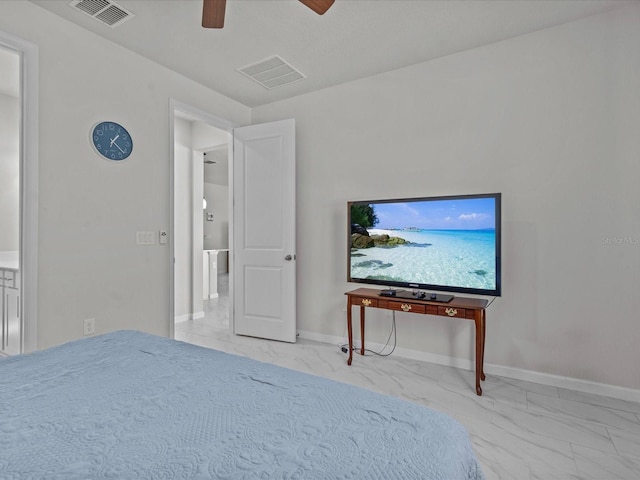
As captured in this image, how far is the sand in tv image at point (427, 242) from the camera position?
2656 mm

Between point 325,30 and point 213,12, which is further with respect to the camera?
point 325,30

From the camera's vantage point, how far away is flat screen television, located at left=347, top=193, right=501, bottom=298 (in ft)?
8.65

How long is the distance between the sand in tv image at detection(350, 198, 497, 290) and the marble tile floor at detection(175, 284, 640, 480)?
757 millimetres

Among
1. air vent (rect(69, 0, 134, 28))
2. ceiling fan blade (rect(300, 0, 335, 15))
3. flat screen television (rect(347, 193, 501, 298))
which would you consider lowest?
flat screen television (rect(347, 193, 501, 298))

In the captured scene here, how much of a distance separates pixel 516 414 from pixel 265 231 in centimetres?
275

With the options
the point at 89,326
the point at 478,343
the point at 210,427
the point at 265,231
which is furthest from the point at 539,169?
the point at 89,326

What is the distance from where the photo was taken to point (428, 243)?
2900 mm

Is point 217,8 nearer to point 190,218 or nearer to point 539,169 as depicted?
point 539,169

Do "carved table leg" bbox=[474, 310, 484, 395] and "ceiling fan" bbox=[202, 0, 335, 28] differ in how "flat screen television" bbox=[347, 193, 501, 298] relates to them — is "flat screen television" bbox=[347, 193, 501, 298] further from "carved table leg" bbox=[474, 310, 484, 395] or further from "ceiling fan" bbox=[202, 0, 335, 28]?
"ceiling fan" bbox=[202, 0, 335, 28]

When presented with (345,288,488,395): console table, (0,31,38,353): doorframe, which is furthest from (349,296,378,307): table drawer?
(0,31,38,353): doorframe

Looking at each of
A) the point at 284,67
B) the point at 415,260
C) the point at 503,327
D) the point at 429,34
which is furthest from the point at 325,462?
the point at 284,67

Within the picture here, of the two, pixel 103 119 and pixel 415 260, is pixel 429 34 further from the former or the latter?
pixel 103 119

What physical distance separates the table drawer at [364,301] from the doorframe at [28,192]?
7.73 ft

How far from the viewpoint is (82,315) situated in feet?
8.74
